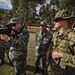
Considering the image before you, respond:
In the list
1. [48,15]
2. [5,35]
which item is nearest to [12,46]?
[5,35]

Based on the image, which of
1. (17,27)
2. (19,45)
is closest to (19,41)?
(19,45)

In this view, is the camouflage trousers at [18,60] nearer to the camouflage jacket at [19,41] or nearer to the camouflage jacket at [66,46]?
the camouflage jacket at [19,41]

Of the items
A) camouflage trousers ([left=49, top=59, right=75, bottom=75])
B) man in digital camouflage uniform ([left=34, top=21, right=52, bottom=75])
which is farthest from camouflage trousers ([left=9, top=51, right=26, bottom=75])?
camouflage trousers ([left=49, top=59, right=75, bottom=75])

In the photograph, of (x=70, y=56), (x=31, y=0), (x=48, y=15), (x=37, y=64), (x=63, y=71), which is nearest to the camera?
(x=70, y=56)

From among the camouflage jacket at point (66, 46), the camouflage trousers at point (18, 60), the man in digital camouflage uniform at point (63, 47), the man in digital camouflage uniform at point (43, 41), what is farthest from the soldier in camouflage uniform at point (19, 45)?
the camouflage jacket at point (66, 46)

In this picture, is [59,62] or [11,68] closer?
[59,62]

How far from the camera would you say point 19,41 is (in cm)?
548

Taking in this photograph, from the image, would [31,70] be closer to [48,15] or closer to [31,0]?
[31,0]

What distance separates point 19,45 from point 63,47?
1985mm

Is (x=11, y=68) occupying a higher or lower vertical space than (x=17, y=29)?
lower

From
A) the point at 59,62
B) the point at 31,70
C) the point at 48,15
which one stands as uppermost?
the point at 48,15

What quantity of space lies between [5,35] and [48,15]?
123ft

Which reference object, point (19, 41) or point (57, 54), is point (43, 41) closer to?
point (19, 41)

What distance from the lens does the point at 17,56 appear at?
5801mm
